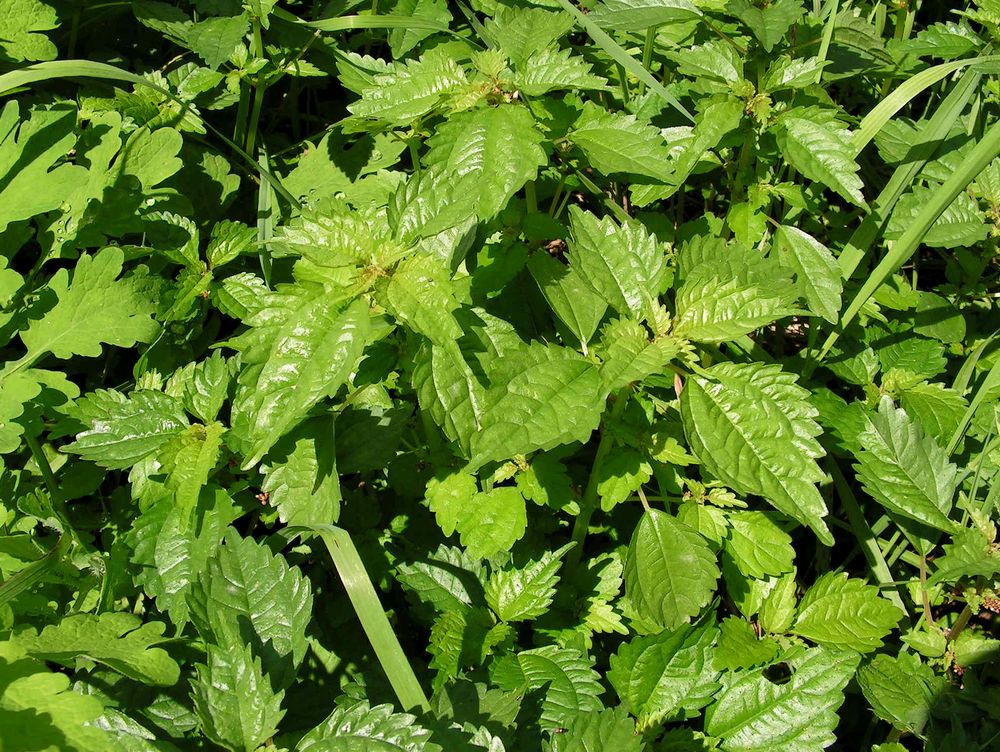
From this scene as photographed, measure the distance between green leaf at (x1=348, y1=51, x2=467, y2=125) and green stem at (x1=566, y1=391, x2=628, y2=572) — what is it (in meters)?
0.92

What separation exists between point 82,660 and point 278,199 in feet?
5.03

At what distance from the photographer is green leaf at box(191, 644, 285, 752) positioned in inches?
71.6

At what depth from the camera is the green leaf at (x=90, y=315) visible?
2.44m

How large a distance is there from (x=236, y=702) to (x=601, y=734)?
77cm

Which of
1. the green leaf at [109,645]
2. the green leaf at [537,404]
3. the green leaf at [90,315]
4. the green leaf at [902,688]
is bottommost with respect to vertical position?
the green leaf at [902,688]

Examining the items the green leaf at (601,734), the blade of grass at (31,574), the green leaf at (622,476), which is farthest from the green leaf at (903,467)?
the blade of grass at (31,574)

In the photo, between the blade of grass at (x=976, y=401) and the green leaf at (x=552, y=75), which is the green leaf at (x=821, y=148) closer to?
the green leaf at (x=552, y=75)

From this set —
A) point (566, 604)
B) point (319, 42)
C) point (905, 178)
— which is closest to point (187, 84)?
point (319, 42)

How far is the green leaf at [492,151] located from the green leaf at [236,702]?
45.3 inches

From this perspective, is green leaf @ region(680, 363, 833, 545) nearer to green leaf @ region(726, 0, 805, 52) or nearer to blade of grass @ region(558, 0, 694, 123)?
blade of grass @ region(558, 0, 694, 123)

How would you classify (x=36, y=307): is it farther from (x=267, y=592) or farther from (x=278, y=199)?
(x=267, y=592)

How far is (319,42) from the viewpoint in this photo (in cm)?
323

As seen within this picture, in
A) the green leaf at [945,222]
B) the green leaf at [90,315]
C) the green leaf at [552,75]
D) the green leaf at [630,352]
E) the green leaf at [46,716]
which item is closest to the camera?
the green leaf at [46,716]

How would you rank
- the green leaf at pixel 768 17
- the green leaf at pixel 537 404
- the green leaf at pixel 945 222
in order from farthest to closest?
the green leaf at pixel 945 222 → the green leaf at pixel 768 17 → the green leaf at pixel 537 404
